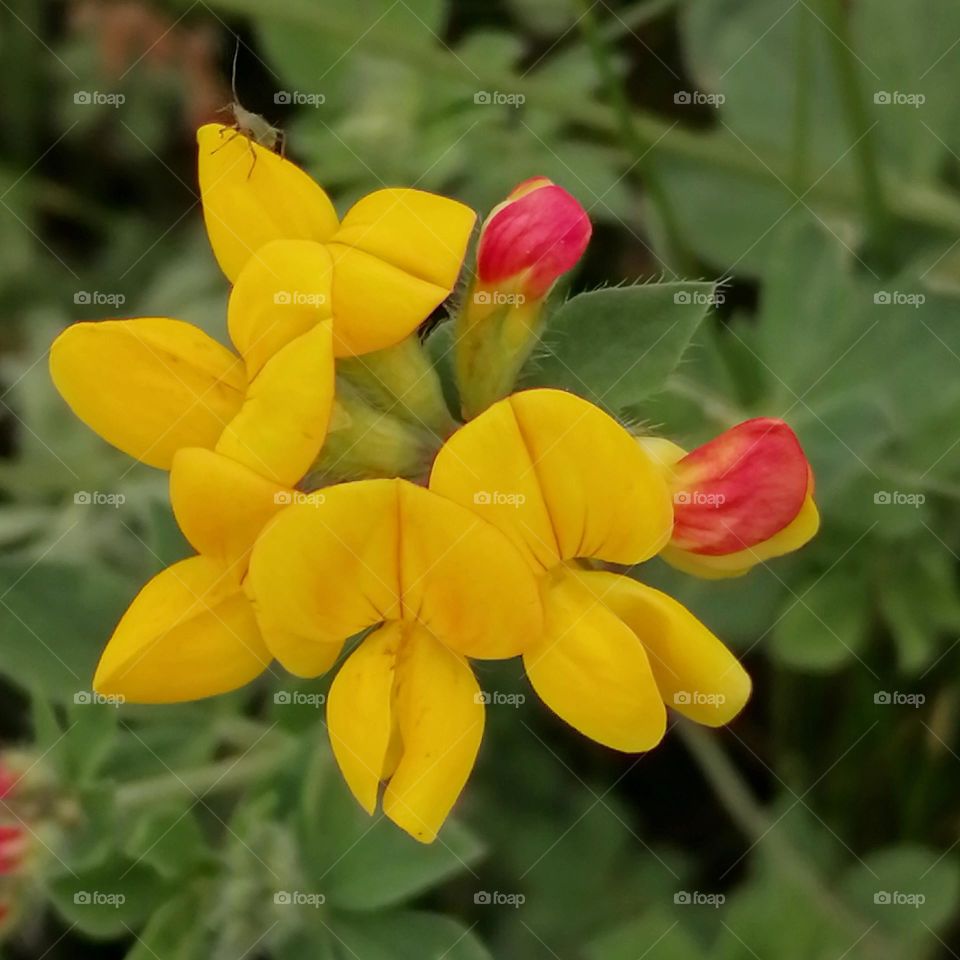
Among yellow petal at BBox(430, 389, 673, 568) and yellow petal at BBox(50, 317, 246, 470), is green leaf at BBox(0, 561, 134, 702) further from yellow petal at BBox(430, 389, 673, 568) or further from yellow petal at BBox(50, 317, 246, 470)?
yellow petal at BBox(430, 389, 673, 568)

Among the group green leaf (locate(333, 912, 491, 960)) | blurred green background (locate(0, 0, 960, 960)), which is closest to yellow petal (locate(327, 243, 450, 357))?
blurred green background (locate(0, 0, 960, 960))

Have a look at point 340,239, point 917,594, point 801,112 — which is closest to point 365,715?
point 340,239

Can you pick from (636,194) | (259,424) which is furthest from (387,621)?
(636,194)

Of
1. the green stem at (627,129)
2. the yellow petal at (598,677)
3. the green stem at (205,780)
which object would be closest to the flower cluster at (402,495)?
the yellow petal at (598,677)

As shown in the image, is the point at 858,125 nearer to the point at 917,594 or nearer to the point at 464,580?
the point at 917,594

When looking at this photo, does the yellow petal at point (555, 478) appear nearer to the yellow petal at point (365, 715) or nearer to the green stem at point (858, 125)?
the yellow petal at point (365, 715)

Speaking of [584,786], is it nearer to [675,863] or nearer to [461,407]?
[675,863]
